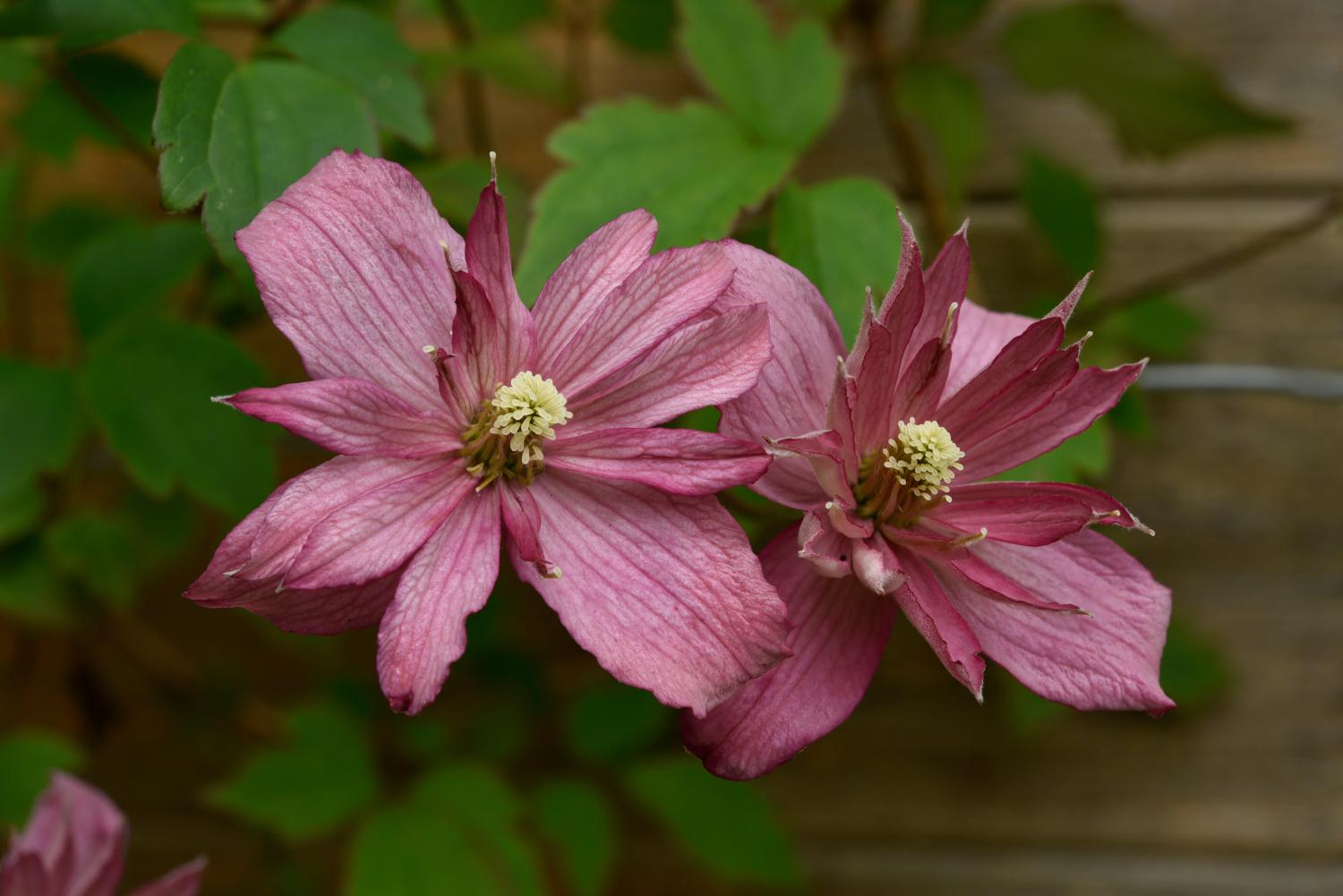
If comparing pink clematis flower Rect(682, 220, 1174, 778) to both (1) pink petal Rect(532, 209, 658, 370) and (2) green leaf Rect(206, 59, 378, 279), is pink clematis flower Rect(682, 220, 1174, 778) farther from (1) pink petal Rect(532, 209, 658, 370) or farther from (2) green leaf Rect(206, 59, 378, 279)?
(2) green leaf Rect(206, 59, 378, 279)

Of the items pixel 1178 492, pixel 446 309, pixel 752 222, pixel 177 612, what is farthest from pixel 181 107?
pixel 1178 492

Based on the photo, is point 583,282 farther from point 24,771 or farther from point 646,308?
point 24,771

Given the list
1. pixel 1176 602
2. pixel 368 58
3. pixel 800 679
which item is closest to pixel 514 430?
pixel 800 679

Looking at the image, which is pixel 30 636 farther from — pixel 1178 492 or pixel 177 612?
pixel 1178 492

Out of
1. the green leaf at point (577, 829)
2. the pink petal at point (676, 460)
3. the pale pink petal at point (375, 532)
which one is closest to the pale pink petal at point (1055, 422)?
the pink petal at point (676, 460)

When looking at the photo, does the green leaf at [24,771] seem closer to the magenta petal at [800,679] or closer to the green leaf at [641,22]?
the magenta petal at [800,679]

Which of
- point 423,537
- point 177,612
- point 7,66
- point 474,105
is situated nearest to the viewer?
point 423,537
